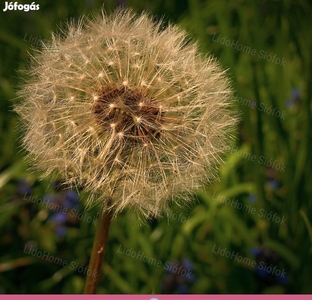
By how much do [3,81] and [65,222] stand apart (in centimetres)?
70

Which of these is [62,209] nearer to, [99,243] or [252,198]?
[252,198]

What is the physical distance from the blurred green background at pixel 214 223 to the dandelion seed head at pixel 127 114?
2.06 ft

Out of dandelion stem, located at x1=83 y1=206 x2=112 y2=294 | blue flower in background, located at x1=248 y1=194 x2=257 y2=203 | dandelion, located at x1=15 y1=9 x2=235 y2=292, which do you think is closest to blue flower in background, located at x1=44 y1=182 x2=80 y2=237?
blue flower in background, located at x1=248 y1=194 x2=257 y2=203

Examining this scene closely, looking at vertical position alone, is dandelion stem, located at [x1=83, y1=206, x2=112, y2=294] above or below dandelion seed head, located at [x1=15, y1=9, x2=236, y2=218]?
below

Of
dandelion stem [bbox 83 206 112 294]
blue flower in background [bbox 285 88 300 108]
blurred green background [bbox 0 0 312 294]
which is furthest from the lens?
blue flower in background [bbox 285 88 300 108]

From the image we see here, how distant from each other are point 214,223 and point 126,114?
3.02ft

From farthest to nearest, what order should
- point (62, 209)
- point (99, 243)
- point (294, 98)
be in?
point (294, 98)
point (62, 209)
point (99, 243)

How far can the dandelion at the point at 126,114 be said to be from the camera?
3.91 ft

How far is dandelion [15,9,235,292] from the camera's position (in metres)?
1.19

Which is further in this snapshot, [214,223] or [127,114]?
[214,223]

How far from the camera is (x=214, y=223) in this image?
6.59 ft

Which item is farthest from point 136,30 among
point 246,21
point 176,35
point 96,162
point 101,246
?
point 246,21

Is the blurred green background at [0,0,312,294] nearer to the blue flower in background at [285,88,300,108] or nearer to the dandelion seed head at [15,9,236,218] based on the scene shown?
the blue flower in background at [285,88,300,108]

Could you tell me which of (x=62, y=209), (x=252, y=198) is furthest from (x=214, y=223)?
(x=62, y=209)
